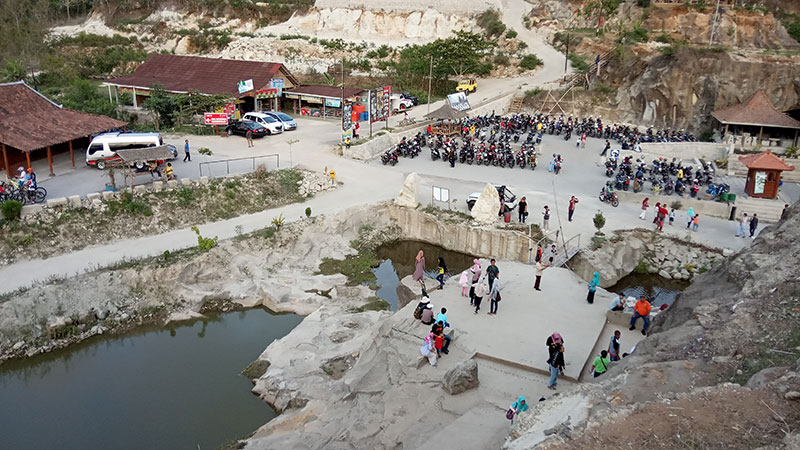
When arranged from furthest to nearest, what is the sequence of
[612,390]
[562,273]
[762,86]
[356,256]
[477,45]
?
[477,45] → [762,86] → [356,256] → [562,273] → [612,390]

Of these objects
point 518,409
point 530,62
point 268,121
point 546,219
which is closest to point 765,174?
point 546,219

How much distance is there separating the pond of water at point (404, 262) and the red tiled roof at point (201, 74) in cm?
1959

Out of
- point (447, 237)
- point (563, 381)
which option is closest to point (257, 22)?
point (447, 237)

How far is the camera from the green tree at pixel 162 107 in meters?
39.7

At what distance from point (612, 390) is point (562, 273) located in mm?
11518

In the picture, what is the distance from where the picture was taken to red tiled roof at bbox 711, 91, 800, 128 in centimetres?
4047

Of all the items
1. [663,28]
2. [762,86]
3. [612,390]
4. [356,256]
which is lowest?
[356,256]

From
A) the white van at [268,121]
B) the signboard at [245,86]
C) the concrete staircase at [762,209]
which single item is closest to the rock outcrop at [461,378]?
the concrete staircase at [762,209]

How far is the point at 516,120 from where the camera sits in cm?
4531

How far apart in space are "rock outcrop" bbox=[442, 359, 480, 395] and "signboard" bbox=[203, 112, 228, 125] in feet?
91.6

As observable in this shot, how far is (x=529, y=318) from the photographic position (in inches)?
741

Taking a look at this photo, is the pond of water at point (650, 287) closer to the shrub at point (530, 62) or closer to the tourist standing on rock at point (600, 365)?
the tourist standing on rock at point (600, 365)

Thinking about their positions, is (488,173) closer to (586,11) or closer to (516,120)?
(516,120)

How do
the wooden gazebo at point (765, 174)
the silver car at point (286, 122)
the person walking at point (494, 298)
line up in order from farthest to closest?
the silver car at point (286, 122), the wooden gazebo at point (765, 174), the person walking at point (494, 298)
